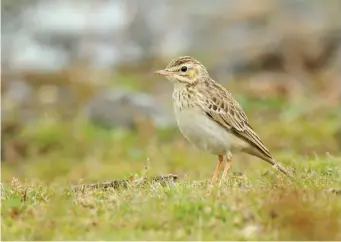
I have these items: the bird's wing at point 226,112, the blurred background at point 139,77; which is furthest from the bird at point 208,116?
the blurred background at point 139,77

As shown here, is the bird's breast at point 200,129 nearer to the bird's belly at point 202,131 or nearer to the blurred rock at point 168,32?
the bird's belly at point 202,131

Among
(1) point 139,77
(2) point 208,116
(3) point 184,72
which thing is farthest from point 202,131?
(1) point 139,77

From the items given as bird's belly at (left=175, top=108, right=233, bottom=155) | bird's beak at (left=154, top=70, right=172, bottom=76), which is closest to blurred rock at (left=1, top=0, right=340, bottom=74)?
bird's beak at (left=154, top=70, right=172, bottom=76)

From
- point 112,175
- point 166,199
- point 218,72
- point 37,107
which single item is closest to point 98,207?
point 166,199

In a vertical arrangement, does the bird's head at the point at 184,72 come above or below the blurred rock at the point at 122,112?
below

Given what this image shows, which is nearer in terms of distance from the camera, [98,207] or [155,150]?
[98,207]

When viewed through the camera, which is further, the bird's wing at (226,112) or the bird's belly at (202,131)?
the bird's wing at (226,112)

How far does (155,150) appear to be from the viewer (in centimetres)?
1919

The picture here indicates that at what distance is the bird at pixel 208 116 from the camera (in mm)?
10383

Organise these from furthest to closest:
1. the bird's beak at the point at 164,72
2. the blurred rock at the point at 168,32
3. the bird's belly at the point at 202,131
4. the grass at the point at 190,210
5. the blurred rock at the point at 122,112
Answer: the blurred rock at the point at 168,32 → the blurred rock at the point at 122,112 → the bird's beak at the point at 164,72 → the bird's belly at the point at 202,131 → the grass at the point at 190,210

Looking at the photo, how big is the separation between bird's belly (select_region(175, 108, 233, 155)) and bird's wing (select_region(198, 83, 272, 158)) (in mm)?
91

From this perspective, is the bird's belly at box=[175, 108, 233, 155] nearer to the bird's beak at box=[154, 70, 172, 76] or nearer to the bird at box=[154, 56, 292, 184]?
the bird at box=[154, 56, 292, 184]

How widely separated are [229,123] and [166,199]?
2273mm

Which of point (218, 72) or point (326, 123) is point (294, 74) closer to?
point (218, 72)
